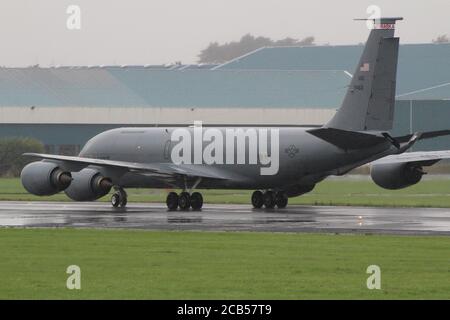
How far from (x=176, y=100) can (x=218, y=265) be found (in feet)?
258

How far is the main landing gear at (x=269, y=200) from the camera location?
52184mm

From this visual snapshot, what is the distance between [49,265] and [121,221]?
592 inches

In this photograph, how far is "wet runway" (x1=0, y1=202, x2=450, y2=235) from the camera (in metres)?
37.4

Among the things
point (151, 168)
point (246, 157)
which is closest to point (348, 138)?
point (246, 157)

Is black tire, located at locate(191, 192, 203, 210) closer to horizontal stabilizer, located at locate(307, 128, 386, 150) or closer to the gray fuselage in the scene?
the gray fuselage

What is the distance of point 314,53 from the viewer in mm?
129125

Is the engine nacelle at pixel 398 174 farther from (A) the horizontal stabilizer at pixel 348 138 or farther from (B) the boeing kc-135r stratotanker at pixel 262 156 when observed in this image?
(A) the horizontal stabilizer at pixel 348 138

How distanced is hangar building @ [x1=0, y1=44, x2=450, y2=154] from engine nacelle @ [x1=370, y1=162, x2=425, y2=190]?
145 ft

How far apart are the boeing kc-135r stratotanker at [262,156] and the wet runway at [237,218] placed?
1143 mm

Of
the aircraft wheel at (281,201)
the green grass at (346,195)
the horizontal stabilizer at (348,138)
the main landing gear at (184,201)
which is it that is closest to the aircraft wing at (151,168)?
the main landing gear at (184,201)

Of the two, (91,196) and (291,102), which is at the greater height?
(291,102)

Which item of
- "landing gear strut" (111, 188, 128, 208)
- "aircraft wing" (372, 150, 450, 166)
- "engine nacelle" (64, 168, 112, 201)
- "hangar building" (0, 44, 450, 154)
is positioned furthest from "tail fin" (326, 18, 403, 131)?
"hangar building" (0, 44, 450, 154)
